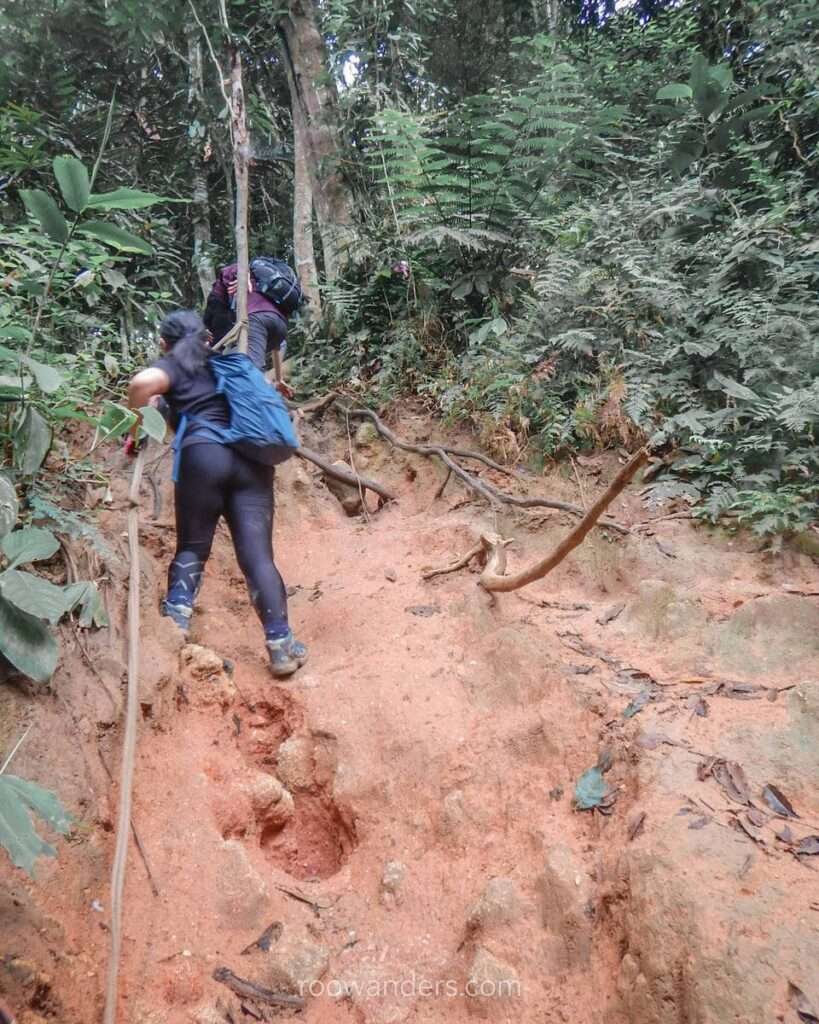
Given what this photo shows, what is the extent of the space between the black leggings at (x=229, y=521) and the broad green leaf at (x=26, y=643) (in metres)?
1.36

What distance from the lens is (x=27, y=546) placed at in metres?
2.09

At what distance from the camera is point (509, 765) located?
2840 mm

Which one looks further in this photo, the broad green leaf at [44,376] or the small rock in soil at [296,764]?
the small rock in soil at [296,764]

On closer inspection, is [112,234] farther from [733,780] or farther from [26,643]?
[733,780]

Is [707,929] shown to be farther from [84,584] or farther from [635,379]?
[635,379]

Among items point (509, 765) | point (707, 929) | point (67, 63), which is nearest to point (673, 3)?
point (67, 63)

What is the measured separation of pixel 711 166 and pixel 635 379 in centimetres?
240

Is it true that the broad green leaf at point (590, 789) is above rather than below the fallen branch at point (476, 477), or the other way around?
below

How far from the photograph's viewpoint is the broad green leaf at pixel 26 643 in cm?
208

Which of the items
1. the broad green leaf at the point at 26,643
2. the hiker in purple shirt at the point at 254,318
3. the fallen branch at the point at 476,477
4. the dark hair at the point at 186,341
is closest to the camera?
the broad green leaf at the point at 26,643

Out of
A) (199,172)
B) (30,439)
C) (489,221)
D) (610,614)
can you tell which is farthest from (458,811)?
(199,172)

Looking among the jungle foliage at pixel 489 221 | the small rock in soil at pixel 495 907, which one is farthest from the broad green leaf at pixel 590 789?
the jungle foliage at pixel 489 221

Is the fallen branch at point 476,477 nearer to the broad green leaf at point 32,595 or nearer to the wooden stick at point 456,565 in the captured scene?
the wooden stick at point 456,565

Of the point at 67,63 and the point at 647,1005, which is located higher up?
the point at 67,63
